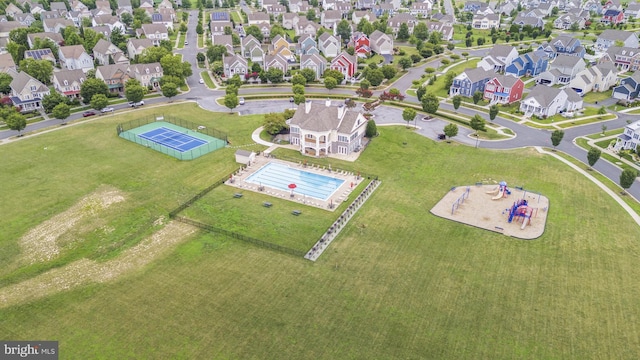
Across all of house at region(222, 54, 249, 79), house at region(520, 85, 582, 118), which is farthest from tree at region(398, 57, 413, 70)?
house at region(222, 54, 249, 79)

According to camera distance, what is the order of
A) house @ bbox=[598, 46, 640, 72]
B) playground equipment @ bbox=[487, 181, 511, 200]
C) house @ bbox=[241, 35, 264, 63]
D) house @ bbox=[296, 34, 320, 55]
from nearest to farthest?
playground equipment @ bbox=[487, 181, 511, 200] → house @ bbox=[598, 46, 640, 72] → house @ bbox=[241, 35, 264, 63] → house @ bbox=[296, 34, 320, 55]

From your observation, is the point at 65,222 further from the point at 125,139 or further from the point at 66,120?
the point at 66,120

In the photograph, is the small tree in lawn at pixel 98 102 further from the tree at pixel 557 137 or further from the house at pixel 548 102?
the house at pixel 548 102

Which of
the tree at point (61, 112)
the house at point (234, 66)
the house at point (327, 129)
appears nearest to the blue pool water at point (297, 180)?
the house at point (327, 129)

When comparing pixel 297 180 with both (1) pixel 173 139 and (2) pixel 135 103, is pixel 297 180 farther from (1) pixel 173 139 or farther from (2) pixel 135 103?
(2) pixel 135 103

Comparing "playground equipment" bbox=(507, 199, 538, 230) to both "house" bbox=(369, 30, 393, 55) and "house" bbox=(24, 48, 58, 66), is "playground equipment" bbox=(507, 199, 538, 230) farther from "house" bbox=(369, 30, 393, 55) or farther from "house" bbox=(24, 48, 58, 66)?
"house" bbox=(24, 48, 58, 66)

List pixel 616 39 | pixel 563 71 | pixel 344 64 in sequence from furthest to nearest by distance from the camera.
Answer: pixel 616 39, pixel 344 64, pixel 563 71

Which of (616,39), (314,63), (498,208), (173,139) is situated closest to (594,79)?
(616,39)
